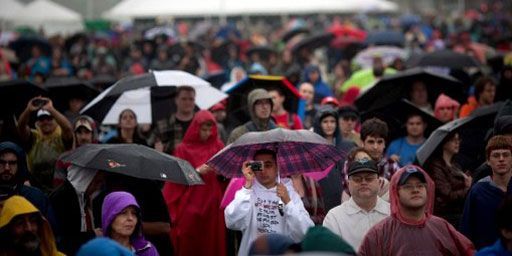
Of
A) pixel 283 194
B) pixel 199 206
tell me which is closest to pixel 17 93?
pixel 199 206

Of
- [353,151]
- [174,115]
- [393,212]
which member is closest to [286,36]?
[174,115]

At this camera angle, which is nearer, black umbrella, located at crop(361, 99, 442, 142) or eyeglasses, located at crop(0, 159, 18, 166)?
eyeglasses, located at crop(0, 159, 18, 166)

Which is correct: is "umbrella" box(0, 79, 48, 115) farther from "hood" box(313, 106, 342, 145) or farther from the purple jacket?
the purple jacket

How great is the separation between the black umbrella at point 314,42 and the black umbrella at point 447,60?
6.89 m

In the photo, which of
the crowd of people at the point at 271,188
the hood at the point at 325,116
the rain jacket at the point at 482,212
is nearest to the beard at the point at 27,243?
the crowd of people at the point at 271,188

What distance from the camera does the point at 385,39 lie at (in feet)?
81.4

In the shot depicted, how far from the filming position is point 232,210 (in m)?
10.1

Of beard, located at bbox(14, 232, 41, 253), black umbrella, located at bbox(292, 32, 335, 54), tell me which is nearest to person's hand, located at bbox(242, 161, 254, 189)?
beard, located at bbox(14, 232, 41, 253)

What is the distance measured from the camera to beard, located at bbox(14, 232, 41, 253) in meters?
8.62

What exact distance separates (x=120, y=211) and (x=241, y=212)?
117cm

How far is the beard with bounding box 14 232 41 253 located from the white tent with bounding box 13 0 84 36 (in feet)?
87.6

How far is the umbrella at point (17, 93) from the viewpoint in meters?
14.4

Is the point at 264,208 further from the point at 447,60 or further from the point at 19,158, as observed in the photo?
the point at 447,60

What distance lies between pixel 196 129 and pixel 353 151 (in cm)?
208
